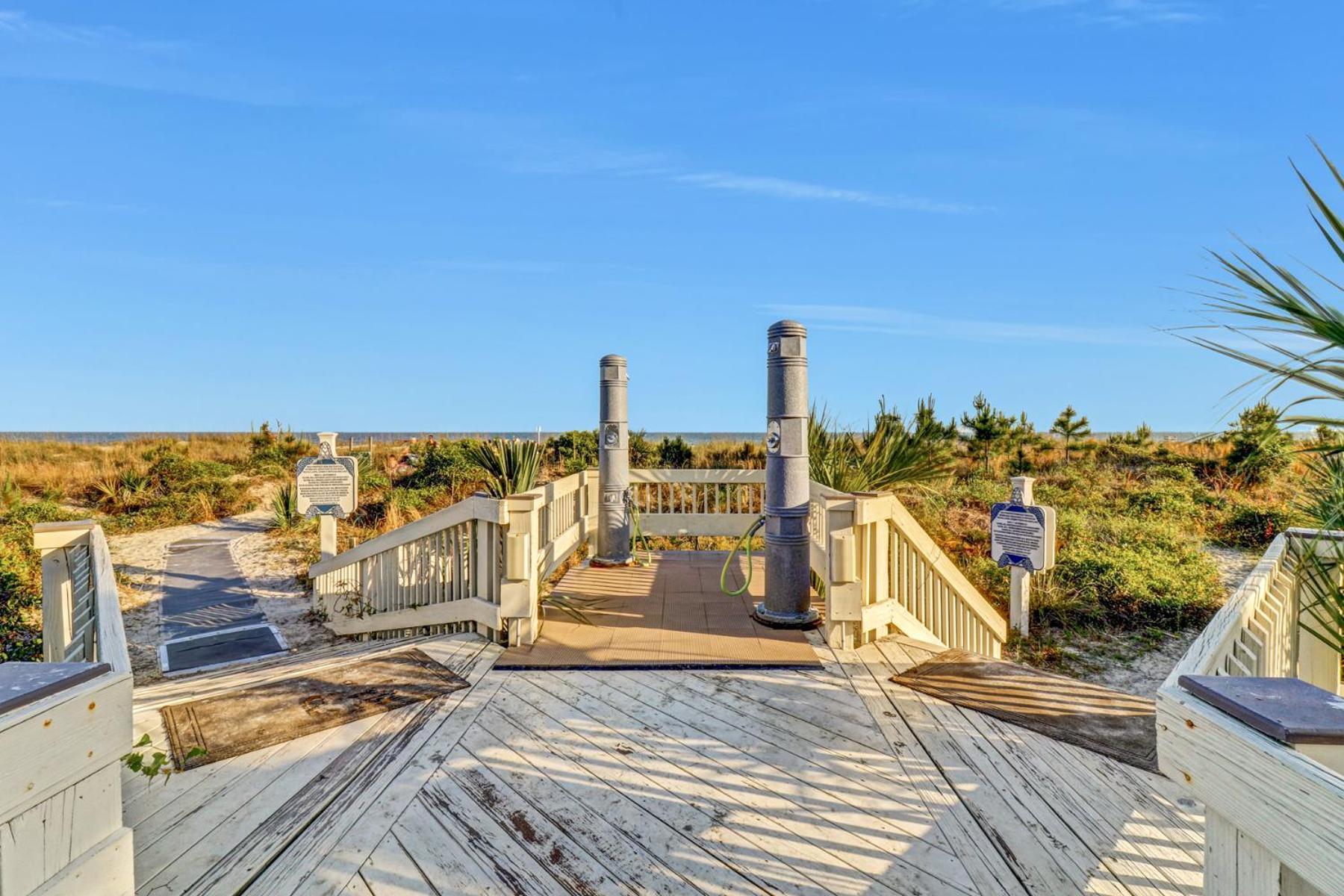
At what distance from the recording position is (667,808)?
8.02 feet

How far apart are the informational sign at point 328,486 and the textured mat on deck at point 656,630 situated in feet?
8.23

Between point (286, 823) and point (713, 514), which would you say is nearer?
point (286, 823)

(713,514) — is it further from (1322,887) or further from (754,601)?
(1322,887)

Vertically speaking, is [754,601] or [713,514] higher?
[713,514]

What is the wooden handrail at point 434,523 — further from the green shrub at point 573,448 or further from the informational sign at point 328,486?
the green shrub at point 573,448

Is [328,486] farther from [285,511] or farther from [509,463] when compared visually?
[285,511]

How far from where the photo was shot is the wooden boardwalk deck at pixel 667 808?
6.78 feet

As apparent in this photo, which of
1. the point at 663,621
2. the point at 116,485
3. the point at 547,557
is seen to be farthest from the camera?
the point at 116,485

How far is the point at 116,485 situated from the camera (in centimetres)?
1440

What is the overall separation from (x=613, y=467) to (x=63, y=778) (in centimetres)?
551

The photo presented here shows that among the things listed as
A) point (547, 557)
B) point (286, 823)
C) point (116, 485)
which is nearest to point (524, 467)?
point (547, 557)

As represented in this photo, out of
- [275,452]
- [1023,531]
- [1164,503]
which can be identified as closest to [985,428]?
[1164,503]

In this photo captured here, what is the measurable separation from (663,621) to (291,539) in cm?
885

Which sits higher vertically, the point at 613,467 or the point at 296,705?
the point at 613,467
